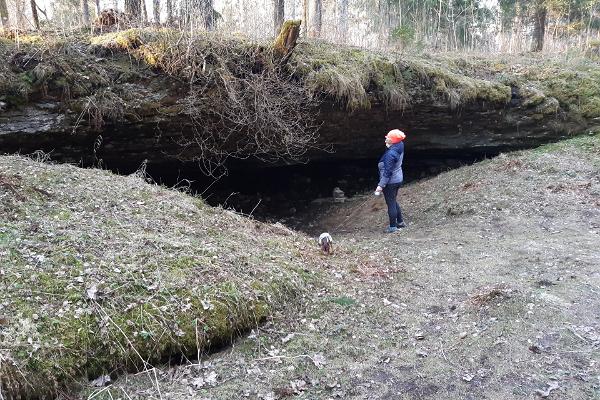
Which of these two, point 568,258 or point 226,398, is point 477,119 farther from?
point 226,398

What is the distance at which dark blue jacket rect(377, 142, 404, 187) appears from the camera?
7.99 m

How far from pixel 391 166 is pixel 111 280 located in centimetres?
556

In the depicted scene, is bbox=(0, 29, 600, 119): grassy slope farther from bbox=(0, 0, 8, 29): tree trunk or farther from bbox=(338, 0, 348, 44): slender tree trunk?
bbox=(338, 0, 348, 44): slender tree trunk

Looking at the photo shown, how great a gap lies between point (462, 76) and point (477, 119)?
3.88 ft

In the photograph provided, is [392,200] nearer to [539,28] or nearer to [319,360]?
[319,360]

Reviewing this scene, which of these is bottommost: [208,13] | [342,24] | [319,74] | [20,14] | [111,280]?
[111,280]

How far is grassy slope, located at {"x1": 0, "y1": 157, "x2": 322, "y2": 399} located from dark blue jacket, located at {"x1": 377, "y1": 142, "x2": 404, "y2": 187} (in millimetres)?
3025

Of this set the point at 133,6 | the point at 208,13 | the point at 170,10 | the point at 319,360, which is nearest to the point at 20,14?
the point at 133,6

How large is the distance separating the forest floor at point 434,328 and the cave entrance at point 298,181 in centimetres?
459

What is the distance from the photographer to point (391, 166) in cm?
801

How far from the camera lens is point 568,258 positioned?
5812 millimetres

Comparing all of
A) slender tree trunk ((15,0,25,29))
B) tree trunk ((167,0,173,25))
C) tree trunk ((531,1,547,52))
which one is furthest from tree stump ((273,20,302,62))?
tree trunk ((531,1,547,52))

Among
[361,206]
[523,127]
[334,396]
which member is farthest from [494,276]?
[523,127]

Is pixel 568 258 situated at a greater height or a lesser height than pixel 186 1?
lesser
